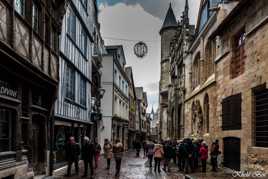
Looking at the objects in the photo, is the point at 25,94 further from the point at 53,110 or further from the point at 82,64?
the point at 82,64

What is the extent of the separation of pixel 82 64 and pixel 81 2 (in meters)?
3.07

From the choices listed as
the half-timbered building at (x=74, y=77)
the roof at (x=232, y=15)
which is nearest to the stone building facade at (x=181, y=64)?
the half-timbered building at (x=74, y=77)

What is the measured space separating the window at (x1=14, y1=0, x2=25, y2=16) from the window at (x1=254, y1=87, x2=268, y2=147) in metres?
7.21

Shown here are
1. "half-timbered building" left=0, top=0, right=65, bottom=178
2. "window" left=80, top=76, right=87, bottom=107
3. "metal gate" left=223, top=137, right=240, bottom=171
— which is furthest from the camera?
"window" left=80, top=76, right=87, bottom=107

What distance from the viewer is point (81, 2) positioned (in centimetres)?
1955

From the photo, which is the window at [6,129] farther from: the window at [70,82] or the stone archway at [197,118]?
the stone archway at [197,118]

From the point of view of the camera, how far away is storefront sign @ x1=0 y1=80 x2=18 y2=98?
9078mm

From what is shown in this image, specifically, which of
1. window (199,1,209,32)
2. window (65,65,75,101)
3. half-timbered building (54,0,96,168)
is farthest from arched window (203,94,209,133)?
window (65,65,75,101)

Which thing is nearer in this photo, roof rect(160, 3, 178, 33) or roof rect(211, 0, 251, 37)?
roof rect(211, 0, 251, 37)

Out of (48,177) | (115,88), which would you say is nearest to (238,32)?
(48,177)

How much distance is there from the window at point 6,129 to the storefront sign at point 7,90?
382 millimetres

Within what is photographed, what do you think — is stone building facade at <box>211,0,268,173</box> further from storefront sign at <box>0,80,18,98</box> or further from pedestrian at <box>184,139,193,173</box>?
storefront sign at <box>0,80,18,98</box>

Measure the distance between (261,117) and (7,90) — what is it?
750 cm

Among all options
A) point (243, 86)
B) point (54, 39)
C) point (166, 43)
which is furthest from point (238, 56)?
point (166, 43)
